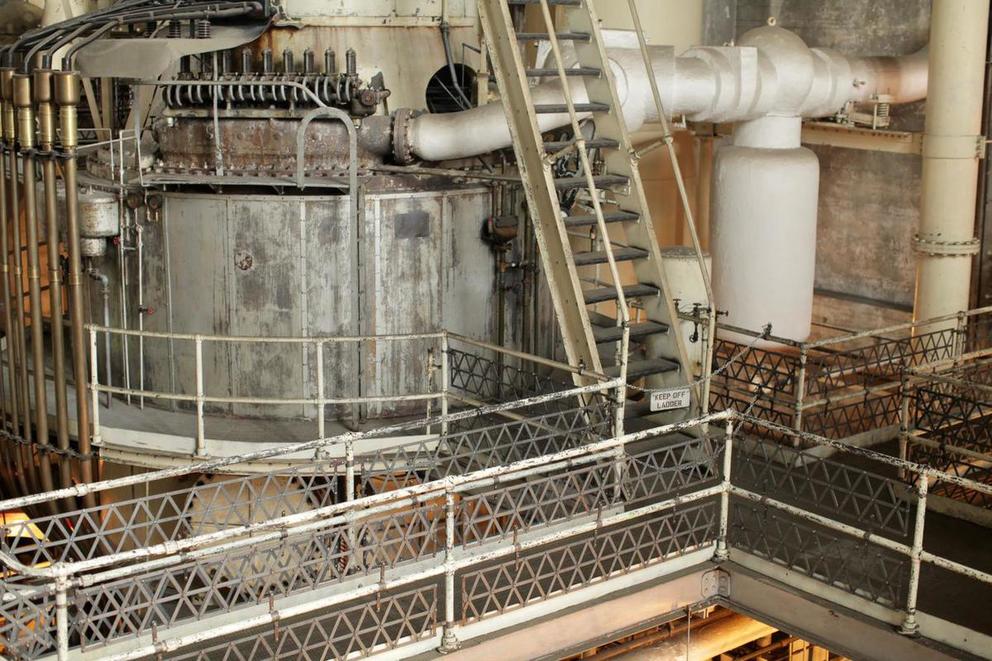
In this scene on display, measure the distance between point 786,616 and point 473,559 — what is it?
2.35 meters

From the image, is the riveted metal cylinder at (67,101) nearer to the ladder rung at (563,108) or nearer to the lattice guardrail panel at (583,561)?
the ladder rung at (563,108)

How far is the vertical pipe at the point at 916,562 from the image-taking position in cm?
890

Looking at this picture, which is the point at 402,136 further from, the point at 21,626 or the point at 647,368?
the point at 21,626

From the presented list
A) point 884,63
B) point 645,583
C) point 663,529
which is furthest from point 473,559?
point 884,63

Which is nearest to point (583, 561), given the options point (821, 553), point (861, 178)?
point (821, 553)

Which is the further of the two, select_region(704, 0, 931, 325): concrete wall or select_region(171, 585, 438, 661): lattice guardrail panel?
select_region(704, 0, 931, 325): concrete wall

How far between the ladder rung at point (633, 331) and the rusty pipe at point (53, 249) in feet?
14.7

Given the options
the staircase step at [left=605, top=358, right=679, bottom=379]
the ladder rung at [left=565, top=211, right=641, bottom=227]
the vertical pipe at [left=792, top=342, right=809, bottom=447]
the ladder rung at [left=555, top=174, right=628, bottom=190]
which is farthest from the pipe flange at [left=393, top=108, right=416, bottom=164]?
the vertical pipe at [left=792, top=342, right=809, bottom=447]

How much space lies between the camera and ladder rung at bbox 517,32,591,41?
12148 mm

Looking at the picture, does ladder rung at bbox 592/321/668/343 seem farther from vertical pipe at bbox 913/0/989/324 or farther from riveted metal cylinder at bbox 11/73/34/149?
riveted metal cylinder at bbox 11/73/34/149

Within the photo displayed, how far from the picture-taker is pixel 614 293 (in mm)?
11953

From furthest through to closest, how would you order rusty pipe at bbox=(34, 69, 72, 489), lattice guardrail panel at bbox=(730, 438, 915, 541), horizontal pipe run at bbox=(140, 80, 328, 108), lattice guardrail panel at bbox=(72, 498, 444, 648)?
horizontal pipe run at bbox=(140, 80, 328, 108) < rusty pipe at bbox=(34, 69, 72, 489) < lattice guardrail panel at bbox=(730, 438, 915, 541) < lattice guardrail panel at bbox=(72, 498, 444, 648)

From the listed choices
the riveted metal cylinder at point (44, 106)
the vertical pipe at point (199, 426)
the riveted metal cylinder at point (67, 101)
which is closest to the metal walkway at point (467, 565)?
the vertical pipe at point (199, 426)

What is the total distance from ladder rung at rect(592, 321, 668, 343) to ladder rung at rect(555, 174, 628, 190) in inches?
48.2
